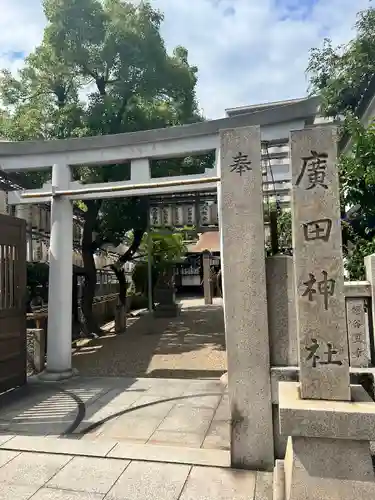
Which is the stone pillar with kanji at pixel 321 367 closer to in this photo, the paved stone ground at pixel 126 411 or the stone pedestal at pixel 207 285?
Answer: the paved stone ground at pixel 126 411

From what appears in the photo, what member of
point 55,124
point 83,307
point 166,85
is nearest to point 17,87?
point 55,124

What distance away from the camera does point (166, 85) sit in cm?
1210

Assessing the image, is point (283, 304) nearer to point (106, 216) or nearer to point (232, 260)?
point (232, 260)

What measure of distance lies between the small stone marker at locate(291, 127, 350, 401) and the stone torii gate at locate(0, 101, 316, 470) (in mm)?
578

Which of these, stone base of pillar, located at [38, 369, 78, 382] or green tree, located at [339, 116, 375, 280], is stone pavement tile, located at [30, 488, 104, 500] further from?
green tree, located at [339, 116, 375, 280]

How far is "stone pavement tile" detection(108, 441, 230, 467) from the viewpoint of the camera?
13.2 ft

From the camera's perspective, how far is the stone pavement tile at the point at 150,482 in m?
3.43

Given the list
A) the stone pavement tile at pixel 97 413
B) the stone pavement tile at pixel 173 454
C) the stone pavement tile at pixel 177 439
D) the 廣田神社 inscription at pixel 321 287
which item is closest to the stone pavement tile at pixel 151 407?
the stone pavement tile at pixel 97 413

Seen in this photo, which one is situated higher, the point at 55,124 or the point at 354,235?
the point at 55,124

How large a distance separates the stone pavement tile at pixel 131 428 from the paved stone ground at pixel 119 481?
0.73 meters

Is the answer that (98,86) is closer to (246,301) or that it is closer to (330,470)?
(246,301)

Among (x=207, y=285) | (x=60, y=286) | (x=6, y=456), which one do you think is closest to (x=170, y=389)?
(x=60, y=286)

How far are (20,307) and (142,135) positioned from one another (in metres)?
3.98

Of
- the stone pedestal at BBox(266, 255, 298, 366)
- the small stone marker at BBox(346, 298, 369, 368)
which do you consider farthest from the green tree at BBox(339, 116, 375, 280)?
the stone pedestal at BBox(266, 255, 298, 366)
